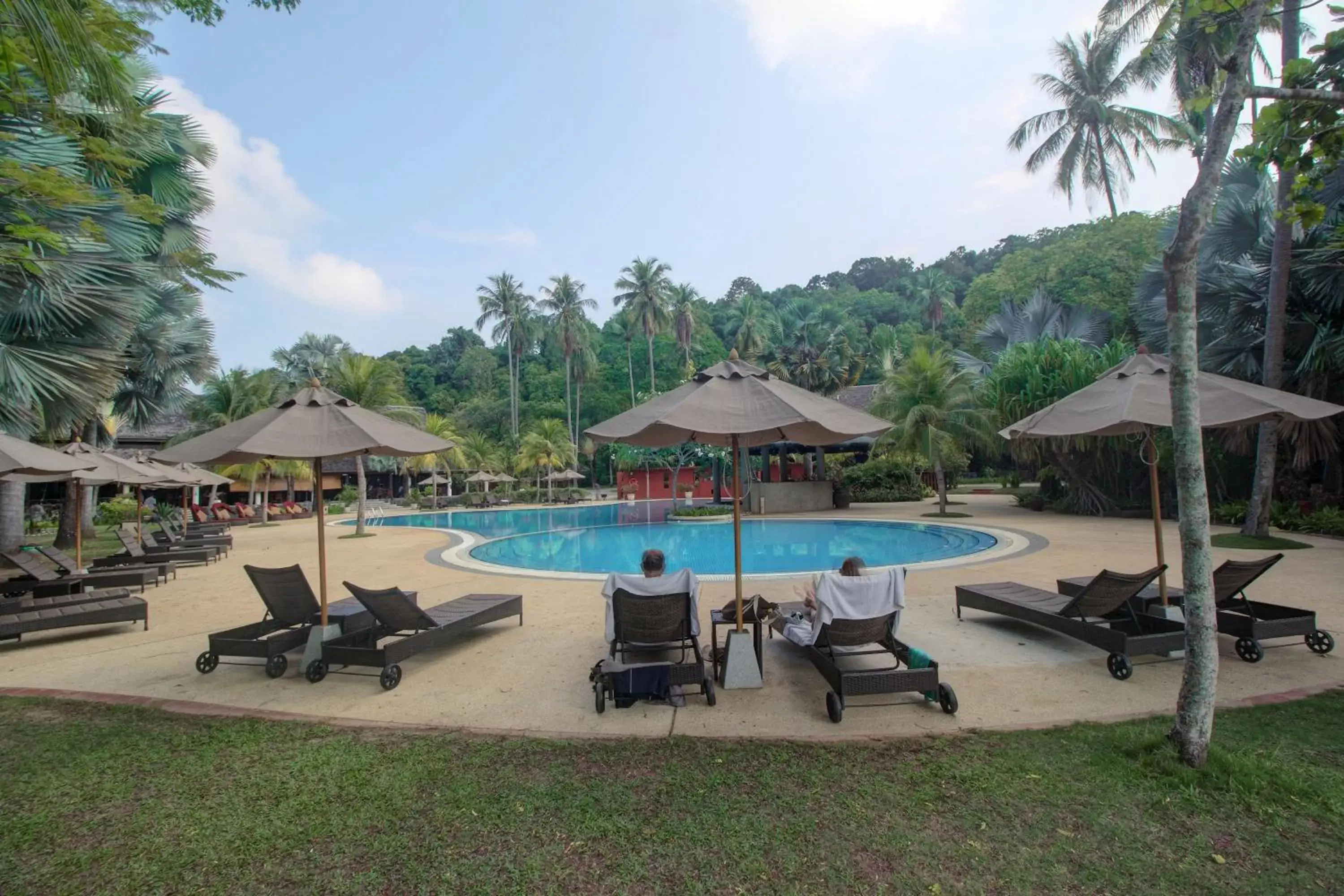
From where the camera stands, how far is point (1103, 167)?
86.7 ft

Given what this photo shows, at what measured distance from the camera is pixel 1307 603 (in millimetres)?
6637

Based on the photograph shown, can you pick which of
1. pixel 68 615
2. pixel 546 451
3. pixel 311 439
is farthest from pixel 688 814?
pixel 546 451

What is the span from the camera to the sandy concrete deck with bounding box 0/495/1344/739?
4.08m

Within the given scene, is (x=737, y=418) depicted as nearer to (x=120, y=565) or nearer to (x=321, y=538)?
(x=321, y=538)

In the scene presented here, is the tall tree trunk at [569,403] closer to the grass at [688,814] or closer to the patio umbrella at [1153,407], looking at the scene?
the patio umbrella at [1153,407]

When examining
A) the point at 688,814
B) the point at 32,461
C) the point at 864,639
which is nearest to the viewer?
the point at 688,814

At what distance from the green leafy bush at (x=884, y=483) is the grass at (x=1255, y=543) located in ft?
48.9

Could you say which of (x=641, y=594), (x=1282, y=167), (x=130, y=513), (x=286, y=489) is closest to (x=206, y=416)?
(x=130, y=513)

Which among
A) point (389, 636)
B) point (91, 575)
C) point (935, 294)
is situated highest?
point (935, 294)

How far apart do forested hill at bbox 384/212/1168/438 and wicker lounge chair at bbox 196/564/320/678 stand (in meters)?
35.2

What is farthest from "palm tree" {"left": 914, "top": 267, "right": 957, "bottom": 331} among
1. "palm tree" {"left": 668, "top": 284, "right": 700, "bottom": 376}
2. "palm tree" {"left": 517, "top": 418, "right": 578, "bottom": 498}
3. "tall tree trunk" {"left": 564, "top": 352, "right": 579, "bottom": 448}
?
"palm tree" {"left": 517, "top": 418, "right": 578, "bottom": 498}

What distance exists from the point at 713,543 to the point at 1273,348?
39.4 ft

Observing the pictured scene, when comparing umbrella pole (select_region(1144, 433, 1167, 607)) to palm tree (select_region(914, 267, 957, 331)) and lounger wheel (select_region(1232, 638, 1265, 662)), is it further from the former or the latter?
palm tree (select_region(914, 267, 957, 331))

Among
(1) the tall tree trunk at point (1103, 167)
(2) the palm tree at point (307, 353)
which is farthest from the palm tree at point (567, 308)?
(1) the tall tree trunk at point (1103, 167)
